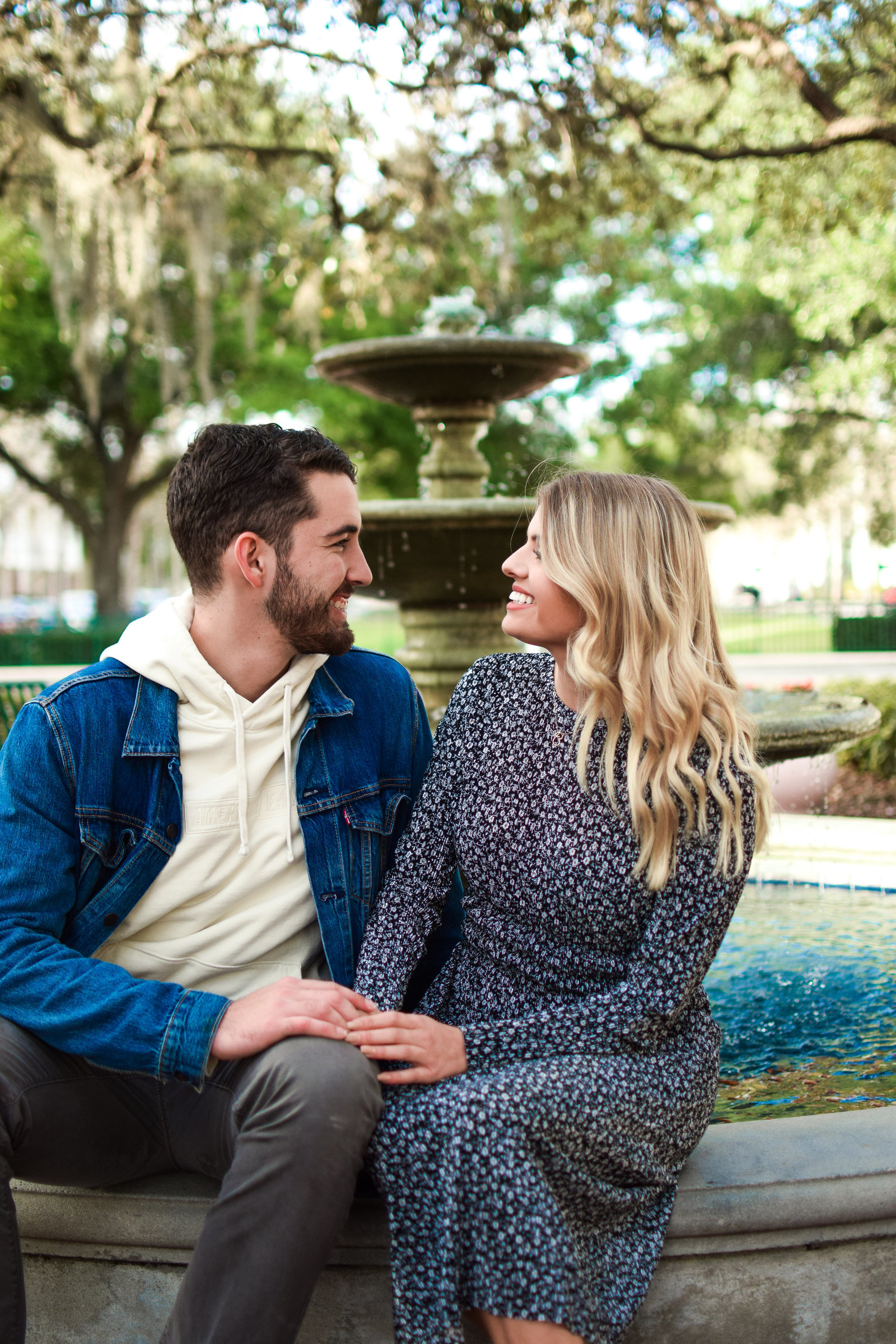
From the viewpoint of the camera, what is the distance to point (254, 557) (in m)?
2.55

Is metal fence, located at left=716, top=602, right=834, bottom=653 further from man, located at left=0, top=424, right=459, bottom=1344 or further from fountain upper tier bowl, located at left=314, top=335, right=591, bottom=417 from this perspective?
man, located at left=0, top=424, right=459, bottom=1344

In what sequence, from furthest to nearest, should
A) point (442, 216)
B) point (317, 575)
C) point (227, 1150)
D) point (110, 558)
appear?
point (110, 558) → point (442, 216) → point (317, 575) → point (227, 1150)

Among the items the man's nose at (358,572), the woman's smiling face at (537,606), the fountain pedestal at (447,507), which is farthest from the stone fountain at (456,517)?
the woman's smiling face at (537,606)

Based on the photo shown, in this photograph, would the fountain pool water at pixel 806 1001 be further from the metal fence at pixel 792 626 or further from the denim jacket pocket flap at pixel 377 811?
the metal fence at pixel 792 626

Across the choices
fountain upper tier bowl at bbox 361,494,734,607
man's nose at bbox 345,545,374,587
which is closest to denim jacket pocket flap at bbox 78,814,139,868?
man's nose at bbox 345,545,374,587

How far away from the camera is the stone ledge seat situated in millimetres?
2166

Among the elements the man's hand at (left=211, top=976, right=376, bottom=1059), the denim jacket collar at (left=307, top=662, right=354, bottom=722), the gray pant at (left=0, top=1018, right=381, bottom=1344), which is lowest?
the gray pant at (left=0, top=1018, right=381, bottom=1344)

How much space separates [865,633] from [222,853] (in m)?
21.0

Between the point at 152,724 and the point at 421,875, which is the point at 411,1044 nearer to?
the point at 421,875

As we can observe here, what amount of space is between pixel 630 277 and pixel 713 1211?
25.3 meters

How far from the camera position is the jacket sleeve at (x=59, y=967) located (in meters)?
2.16

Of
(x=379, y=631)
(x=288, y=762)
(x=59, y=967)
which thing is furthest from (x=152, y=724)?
(x=379, y=631)

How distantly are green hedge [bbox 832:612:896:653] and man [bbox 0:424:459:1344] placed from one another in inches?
→ 796

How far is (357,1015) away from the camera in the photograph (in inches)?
85.6
